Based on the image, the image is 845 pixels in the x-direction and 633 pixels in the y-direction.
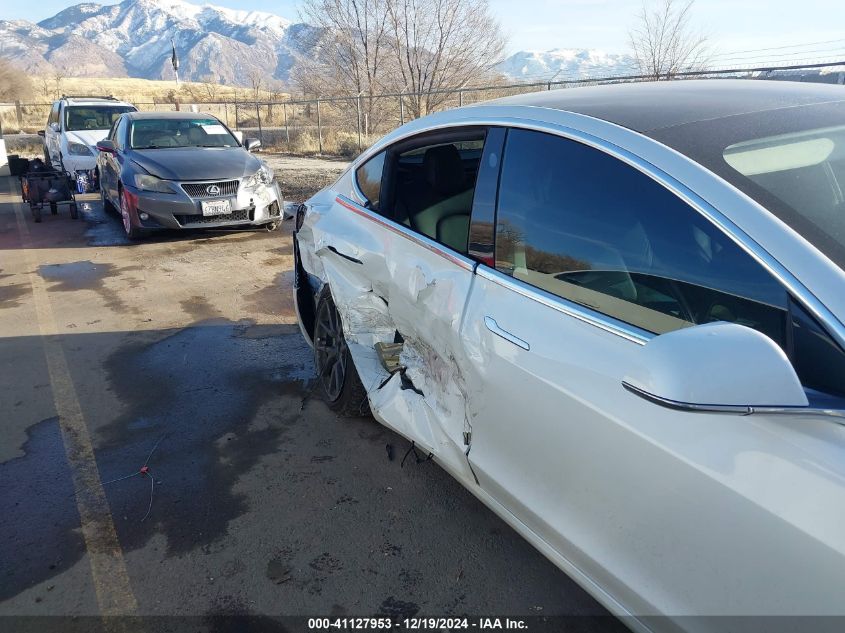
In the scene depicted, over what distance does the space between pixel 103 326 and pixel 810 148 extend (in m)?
5.54

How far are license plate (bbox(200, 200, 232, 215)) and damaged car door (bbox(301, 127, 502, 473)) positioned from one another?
5.11 metres

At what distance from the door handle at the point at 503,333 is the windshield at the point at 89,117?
45.9 feet

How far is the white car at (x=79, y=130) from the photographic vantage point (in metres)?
12.8

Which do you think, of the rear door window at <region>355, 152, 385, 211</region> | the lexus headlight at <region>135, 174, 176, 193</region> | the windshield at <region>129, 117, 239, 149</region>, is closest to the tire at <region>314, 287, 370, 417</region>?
the rear door window at <region>355, 152, 385, 211</region>

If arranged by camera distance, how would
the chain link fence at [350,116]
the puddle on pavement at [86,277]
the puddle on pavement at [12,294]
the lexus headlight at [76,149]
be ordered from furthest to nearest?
the chain link fence at [350,116] < the lexus headlight at [76,149] < the puddle on pavement at [86,277] < the puddle on pavement at [12,294]

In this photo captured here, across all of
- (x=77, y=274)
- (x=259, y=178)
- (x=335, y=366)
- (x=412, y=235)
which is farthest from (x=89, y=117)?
(x=412, y=235)

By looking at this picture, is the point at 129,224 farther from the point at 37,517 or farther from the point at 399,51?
the point at 399,51

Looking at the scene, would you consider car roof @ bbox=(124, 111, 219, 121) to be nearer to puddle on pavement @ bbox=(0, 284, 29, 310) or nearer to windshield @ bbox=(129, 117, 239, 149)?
windshield @ bbox=(129, 117, 239, 149)

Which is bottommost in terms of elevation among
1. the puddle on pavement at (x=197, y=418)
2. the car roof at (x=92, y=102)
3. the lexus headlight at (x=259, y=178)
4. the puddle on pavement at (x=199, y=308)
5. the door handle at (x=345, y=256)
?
the puddle on pavement at (x=199, y=308)

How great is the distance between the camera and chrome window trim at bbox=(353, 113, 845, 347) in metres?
1.52

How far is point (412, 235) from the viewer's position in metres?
2.98

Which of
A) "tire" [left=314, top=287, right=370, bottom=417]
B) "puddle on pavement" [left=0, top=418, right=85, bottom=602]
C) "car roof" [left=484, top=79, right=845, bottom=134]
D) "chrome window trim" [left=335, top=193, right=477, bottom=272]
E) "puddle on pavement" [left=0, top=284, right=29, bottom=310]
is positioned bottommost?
"puddle on pavement" [left=0, top=284, right=29, bottom=310]

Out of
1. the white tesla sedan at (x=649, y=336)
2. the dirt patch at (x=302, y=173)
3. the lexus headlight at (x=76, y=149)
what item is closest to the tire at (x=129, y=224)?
the dirt patch at (x=302, y=173)

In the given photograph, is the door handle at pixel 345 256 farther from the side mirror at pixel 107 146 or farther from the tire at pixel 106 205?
the tire at pixel 106 205
